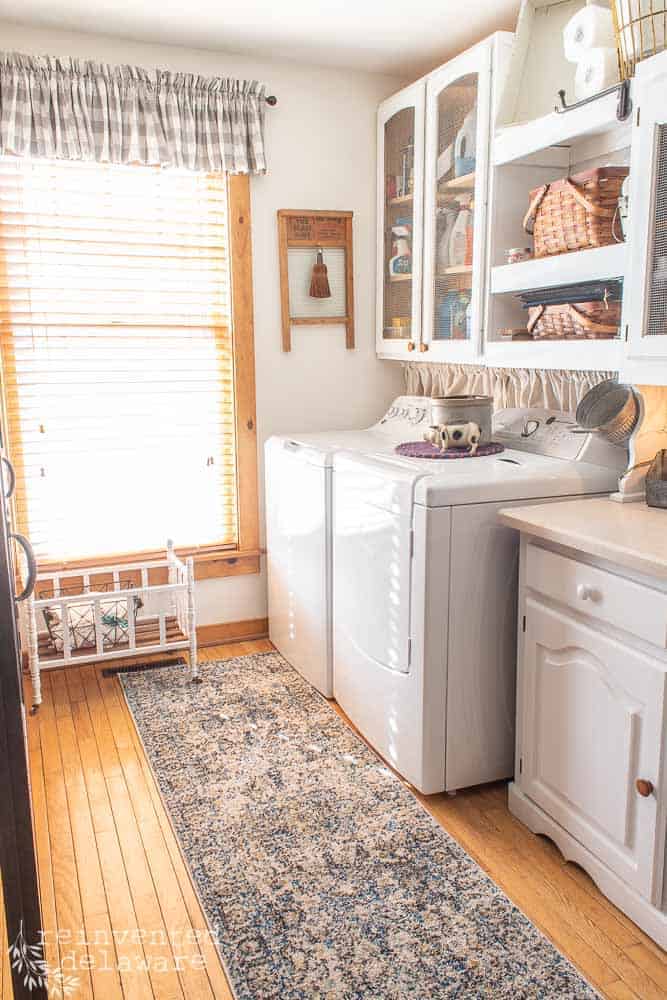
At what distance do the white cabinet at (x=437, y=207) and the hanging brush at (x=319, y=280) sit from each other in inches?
10.3

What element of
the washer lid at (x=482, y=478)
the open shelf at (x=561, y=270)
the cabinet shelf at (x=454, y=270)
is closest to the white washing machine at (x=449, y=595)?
the washer lid at (x=482, y=478)

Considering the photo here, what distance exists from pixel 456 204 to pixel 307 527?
1.31 meters

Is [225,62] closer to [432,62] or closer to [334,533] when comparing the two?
[432,62]

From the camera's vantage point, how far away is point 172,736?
2801mm

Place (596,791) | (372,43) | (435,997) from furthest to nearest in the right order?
(372,43), (596,791), (435,997)

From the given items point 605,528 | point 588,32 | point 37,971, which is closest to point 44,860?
point 37,971

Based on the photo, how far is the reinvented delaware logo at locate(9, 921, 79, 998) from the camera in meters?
1.53

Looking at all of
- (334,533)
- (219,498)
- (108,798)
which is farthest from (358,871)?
(219,498)

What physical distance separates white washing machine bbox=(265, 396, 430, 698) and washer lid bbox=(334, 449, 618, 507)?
0.33 meters

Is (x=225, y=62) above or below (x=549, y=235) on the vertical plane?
above

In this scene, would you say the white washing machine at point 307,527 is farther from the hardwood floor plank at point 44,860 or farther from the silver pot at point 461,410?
the hardwood floor plank at point 44,860

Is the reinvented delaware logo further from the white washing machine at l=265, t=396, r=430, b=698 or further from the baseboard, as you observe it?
the baseboard

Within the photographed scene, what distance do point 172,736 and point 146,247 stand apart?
1903 millimetres

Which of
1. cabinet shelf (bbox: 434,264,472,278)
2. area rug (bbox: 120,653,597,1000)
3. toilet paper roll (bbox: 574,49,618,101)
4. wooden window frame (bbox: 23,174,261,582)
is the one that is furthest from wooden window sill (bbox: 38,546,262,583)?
toilet paper roll (bbox: 574,49,618,101)
